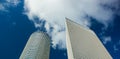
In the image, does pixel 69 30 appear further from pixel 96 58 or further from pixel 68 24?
pixel 96 58

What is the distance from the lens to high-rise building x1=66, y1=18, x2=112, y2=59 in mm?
50016

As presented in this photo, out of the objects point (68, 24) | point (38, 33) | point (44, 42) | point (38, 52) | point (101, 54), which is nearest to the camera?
point (101, 54)

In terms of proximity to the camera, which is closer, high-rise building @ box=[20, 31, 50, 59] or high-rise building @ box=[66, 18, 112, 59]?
high-rise building @ box=[66, 18, 112, 59]

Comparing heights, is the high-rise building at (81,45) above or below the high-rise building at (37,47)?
below

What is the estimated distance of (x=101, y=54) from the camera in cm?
5688

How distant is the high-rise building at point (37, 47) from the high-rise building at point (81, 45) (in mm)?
49392

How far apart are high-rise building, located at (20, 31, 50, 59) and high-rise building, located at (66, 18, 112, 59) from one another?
4939cm

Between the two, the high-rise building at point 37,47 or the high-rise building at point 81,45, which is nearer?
the high-rise building at point 81,45

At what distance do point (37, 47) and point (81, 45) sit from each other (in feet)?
220

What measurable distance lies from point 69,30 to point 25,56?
A: 52.4 m

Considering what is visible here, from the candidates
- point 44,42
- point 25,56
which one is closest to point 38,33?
point 44,42

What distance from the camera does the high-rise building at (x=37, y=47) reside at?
10879 centimetres

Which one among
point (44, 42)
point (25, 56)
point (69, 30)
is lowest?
point (69, 30)

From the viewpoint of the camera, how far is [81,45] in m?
55.3
